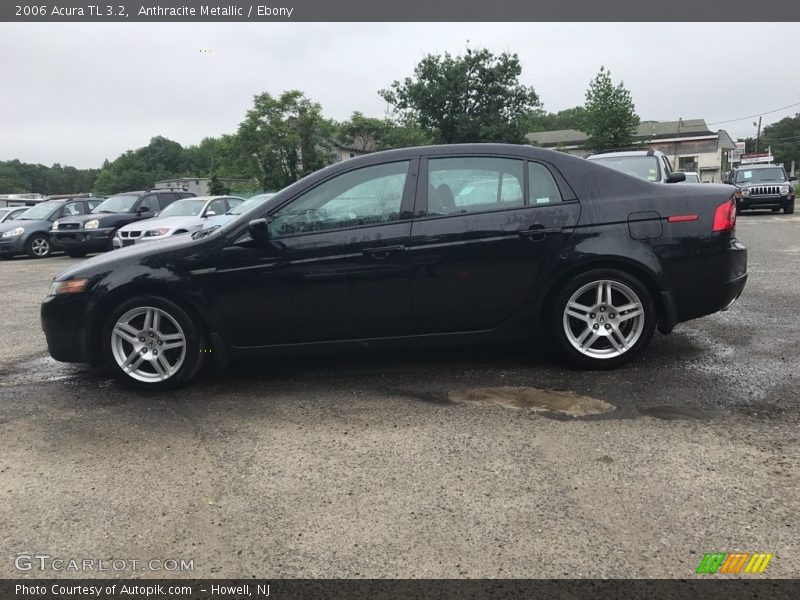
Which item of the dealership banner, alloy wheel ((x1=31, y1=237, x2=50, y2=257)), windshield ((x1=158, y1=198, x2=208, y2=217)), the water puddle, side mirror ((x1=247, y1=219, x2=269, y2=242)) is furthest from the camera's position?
alloy wheel ((x1=31, y1=237, x2=50, y2=257))

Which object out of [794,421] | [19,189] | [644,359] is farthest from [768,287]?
[19,189]

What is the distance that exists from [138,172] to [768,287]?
89.3 m

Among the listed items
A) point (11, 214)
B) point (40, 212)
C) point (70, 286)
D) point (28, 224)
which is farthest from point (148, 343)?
point (11, 214)

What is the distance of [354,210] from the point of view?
4.26 metres

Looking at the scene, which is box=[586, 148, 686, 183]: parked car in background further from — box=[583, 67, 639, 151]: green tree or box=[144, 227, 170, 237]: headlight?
box=[583, 67, 639, 151]: green tree

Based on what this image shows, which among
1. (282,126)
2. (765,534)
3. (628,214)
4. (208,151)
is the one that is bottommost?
(765,534)

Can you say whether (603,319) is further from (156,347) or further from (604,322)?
(156,347)

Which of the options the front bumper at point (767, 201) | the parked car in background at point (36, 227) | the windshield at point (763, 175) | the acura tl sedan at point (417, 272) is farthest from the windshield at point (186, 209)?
the windshield at point (763, 175)

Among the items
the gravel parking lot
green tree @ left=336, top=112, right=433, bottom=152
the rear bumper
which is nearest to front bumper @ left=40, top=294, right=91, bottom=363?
the gravel parking lot

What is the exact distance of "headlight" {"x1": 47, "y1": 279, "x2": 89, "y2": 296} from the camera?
14.0 feet

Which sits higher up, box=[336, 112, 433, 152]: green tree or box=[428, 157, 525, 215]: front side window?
box=[336, 112, 433, 152]: green tree

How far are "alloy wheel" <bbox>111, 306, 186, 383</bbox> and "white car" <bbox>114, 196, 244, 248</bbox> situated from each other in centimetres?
731

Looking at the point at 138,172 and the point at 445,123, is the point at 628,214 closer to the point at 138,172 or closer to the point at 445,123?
the point at 445,123

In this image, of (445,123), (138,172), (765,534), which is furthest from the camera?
(138,172)
